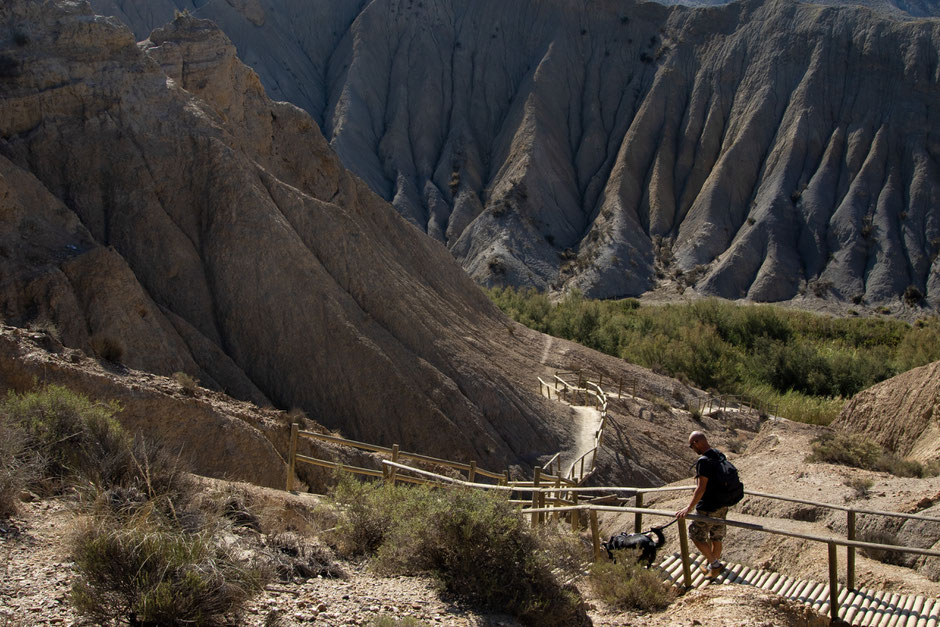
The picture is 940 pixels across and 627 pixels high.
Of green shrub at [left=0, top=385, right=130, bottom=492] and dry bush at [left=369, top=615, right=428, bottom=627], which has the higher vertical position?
green shrub at [left=0, top=385, right=130, bottom=492]

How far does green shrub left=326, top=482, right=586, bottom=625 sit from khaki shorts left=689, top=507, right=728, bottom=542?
217cm

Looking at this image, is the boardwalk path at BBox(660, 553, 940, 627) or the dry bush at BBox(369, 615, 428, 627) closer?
the dry bush at BBox(369, 615, 428, 627)

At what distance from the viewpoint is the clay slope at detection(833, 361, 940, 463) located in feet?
55.1

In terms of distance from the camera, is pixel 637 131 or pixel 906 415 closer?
pixel 906 415

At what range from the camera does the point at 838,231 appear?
192 feet

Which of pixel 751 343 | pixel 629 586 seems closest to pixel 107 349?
pixel 629 586

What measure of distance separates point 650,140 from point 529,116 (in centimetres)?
1052

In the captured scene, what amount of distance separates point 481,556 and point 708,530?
9.36 ft

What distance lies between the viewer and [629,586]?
7.70 meters

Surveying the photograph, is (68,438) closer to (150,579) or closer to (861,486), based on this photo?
(150,579)

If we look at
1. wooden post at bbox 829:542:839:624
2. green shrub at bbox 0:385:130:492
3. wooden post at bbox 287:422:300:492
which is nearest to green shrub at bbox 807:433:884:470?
wooden post at bbox 829:542:839:624

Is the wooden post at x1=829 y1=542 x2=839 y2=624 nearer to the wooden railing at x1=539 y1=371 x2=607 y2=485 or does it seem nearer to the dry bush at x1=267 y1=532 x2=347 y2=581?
the dry bush at x1=267 y1=532 x2=347 y2=581

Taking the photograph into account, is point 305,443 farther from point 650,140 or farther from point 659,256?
point 650,140

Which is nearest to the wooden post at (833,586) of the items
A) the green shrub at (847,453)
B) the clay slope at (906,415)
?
the green shrub at (847,453)
